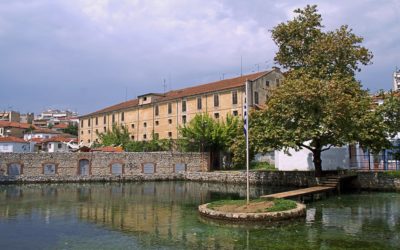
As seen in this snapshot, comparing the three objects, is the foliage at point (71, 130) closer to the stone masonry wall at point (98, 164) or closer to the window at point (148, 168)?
the stone masonry wall at point (98, 164)

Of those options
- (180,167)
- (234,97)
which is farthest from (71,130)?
(180,167)

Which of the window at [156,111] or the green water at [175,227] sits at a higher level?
the window at [156,111]

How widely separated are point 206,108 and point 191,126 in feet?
21.4

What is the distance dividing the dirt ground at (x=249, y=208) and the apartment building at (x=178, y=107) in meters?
26.5

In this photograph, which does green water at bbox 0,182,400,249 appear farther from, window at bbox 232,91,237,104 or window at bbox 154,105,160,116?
window at bbox 154,105,160,116

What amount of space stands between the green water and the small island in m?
0.54

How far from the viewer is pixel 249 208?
18.9m

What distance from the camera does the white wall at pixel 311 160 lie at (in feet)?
128

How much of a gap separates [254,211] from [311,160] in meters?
23.1

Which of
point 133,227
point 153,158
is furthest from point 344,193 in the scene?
point 153,158

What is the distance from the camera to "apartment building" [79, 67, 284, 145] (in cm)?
5253

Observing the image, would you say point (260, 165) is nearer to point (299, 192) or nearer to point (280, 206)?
point (299, 192)

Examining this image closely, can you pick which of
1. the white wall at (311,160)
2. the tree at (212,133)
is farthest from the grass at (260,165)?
the tree at (212,133)

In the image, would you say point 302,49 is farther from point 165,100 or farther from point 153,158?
point 165,100
